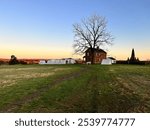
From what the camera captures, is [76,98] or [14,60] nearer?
[76,98]

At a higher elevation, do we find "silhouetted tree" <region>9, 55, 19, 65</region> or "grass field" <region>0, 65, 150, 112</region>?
"silhouetted tree" <region>9, 55, 19, 65</region>

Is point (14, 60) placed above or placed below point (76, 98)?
above

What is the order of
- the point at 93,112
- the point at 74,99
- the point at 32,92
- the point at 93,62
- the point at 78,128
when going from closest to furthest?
the point at 78,128
the point at 93,112
the point at 74,99
the point at 32,92
the point at 93,62

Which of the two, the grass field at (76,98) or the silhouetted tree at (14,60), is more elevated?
the silhouetted tree at (14,60)

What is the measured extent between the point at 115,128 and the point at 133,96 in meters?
3.58

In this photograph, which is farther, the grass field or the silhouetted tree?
the silhouetted tree

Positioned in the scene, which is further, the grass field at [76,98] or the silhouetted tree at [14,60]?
the silhouetted tree at [14,60]

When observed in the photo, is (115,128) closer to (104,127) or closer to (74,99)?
(104,127)

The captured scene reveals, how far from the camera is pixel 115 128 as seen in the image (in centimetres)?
774

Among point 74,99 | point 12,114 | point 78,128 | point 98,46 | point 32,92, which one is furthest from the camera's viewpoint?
point 98,46

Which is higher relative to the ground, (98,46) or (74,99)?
(98,46)

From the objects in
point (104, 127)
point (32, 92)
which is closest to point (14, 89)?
point (32, 92)

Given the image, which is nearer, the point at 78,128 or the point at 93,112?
the point at 78,128

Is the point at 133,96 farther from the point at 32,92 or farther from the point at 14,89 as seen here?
the point at 14,89
